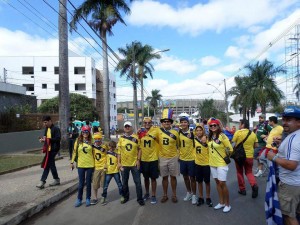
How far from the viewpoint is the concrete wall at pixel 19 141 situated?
62.7 ft

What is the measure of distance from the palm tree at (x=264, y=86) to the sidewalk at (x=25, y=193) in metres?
34.7

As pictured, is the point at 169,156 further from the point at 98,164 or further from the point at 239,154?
the point at 239,154

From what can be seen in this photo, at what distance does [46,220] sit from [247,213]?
12.3ft

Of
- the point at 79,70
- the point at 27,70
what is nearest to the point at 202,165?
the point at 79,70

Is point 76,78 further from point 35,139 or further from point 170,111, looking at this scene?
point 170,111

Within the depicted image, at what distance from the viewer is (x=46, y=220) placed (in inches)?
244

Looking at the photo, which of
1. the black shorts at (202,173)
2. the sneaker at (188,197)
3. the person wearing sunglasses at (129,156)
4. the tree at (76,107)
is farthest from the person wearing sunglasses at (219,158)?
the tree at (76,107)

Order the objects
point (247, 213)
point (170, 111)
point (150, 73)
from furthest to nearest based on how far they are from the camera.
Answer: point (150, 73) < point (170, 111) < point (247, 213)

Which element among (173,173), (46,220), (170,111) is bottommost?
(46,220)

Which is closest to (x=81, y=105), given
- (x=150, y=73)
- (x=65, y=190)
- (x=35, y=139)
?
(x=150, y=73)

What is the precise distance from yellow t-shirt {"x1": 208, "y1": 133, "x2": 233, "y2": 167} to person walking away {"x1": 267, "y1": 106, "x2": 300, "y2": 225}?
8.13ft

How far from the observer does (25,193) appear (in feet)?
26.0

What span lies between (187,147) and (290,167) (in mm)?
3518

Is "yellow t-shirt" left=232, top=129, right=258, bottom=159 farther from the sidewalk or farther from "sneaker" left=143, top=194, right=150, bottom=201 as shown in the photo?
the sidewalk
